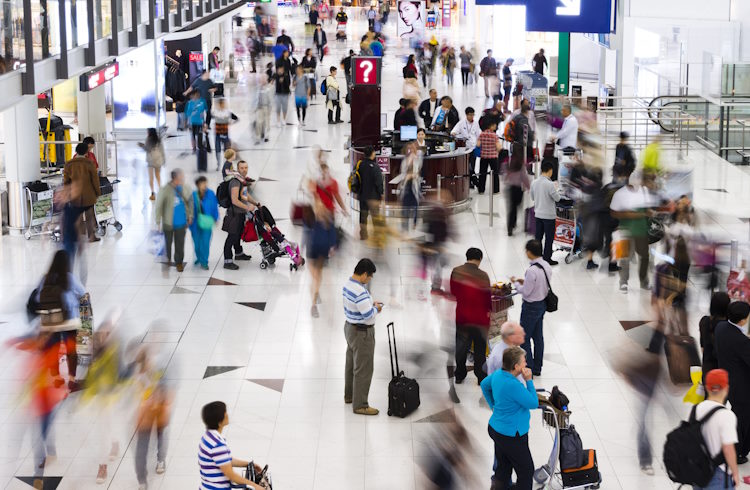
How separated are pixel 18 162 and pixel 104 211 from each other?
Answer: 62.1 inches

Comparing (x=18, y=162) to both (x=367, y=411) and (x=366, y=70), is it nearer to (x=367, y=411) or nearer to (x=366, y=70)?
(x=366, y=70)

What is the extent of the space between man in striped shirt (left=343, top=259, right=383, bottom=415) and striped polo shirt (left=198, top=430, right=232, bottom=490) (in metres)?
2.68

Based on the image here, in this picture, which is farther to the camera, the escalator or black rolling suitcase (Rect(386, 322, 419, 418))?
the escalator

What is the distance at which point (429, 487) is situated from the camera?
8.46 m

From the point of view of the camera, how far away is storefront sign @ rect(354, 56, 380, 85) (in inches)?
792

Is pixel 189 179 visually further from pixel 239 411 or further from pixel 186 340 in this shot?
pixel 239 411

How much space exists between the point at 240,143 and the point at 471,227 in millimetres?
9287

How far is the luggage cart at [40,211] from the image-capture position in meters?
16.2

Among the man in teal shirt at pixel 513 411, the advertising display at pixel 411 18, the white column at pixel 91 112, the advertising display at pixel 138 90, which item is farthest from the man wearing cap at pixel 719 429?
the advertising display at pixel 411 18

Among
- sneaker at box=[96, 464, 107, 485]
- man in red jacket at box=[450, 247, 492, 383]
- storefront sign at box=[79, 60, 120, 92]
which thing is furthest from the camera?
storefront sign at box=[79, 60, 120, 92]

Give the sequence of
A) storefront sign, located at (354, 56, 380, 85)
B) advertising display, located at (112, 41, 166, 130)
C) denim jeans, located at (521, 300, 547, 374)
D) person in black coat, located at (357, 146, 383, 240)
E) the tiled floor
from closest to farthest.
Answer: the tiled floor, denim jeans, located at (521, 300, 547, 374), person in black coat, located at (357, 146, 383, 240), storefront sign, located at (354, 56, 380, 85), advertising display, located at (112, 41, 166, 130)

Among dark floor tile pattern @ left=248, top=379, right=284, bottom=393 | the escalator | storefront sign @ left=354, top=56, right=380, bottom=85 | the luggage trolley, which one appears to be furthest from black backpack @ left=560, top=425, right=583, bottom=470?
the escalator

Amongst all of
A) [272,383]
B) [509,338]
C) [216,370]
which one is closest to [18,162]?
[216,370]

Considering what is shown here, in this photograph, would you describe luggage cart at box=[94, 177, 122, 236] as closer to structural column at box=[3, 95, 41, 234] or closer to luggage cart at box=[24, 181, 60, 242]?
luggage cart at box=[24, 181, 60, 242]
